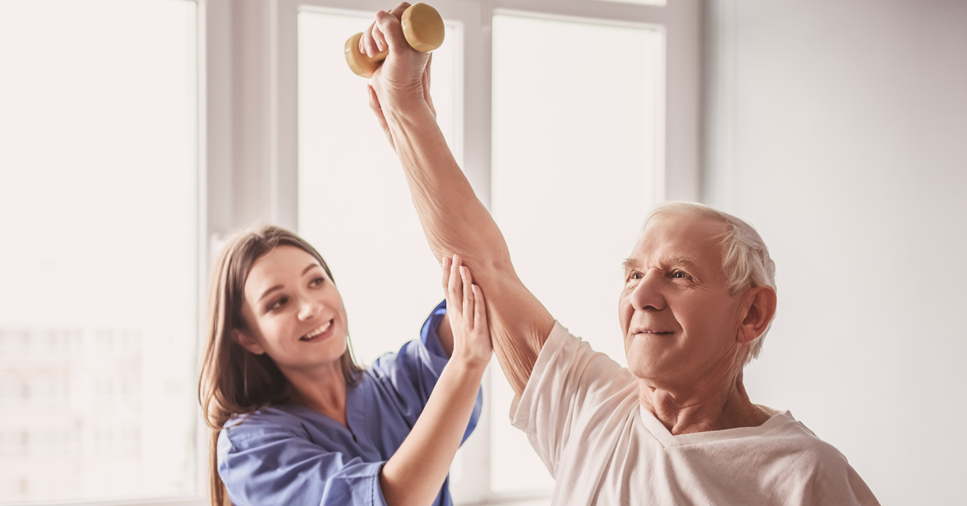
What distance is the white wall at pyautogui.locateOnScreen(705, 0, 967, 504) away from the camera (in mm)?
1372

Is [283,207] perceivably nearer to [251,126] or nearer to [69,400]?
[251,126]

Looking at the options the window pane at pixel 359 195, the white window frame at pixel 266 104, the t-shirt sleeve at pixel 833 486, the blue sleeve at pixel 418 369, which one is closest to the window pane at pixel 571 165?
the white window frame at pixel 266 104

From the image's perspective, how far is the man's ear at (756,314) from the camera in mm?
891

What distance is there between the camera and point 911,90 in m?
1.44

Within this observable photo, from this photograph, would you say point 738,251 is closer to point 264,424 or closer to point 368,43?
point 368,43

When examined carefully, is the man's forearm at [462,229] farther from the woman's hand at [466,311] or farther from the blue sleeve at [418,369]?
the blue sleeve at [418,369]

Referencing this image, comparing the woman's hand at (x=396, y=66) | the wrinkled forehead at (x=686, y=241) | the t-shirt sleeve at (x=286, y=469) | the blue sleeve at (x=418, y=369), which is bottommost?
the t-shirt sleeve at (x=286, y=469)

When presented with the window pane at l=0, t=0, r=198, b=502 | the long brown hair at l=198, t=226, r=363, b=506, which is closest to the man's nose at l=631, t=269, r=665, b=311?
the long brown hair at l=198, t=226, r=363, b=506

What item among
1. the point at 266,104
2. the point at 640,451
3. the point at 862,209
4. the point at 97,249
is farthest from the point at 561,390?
the point at 97,249

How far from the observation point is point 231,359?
53.1 inches

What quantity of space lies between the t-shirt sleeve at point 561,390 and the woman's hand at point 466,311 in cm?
10

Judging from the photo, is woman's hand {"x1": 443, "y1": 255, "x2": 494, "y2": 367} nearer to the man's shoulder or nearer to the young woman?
the young woman

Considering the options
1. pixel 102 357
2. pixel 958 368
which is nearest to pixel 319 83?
pixel 102 357

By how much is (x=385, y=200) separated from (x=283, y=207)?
275 mm
